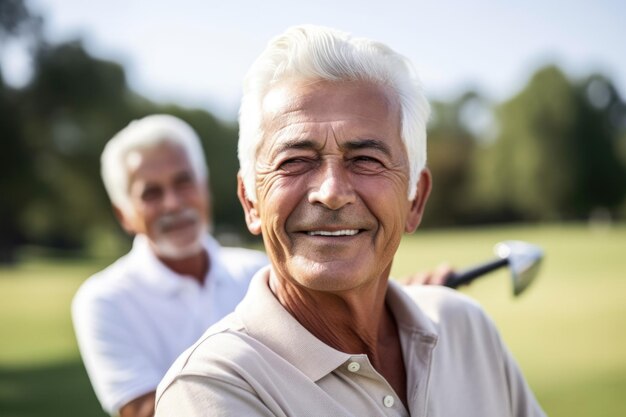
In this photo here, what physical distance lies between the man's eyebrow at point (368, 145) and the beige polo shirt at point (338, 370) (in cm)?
46

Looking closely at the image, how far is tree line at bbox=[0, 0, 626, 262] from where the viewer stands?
41812mm

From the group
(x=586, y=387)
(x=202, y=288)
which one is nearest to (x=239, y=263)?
(x=202, y=288)

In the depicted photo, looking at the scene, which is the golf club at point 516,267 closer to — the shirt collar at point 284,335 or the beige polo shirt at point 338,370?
the beige polo shirt at point 338,370

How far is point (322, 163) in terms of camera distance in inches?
74.4

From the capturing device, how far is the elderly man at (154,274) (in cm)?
329

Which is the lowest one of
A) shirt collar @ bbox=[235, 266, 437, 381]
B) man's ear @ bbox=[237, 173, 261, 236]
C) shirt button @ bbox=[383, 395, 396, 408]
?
shirt button @ bbox=[383, 395, 396, 408]

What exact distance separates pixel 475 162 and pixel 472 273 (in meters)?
64.2

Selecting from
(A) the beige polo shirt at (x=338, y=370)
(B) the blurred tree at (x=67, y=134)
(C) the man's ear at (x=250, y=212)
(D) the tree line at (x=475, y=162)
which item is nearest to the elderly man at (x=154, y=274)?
(C) the man's ear at (x=250, y=212)


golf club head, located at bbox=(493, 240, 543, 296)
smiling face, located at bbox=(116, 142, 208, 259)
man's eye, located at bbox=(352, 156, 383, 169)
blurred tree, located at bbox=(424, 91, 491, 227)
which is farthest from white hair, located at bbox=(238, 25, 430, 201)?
blurred tree, located at bbox=(424, 91, 491, 227)

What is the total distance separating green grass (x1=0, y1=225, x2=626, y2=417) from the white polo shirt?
141 centimetres

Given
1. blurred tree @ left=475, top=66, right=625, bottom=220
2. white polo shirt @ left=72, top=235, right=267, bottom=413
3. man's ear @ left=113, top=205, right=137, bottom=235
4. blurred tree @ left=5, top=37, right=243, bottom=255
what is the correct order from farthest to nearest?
blurred tree @ left=475, top=66, right=625, bottom=220 → blurred tree @ left=5, top=37, right=243, bottom=255 → man's ear @ left=113, top=205, right=137, bottom=235 → white polo shirt @ left=72, top=235, right=267, bottom=413

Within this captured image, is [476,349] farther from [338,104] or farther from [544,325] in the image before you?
[544,325]

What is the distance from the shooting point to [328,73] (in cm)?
189

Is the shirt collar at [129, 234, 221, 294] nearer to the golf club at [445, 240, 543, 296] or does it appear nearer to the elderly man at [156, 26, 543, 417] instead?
the golf club at [445, 240, 543, 296]
